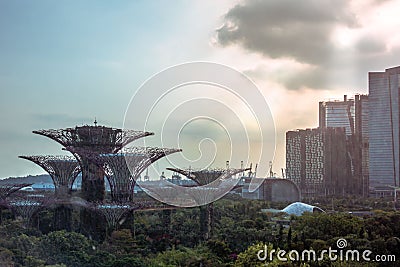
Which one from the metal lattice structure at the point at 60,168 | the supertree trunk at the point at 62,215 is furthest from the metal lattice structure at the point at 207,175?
the metal lattice structure at the point at 60,168

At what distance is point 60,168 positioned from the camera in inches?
661

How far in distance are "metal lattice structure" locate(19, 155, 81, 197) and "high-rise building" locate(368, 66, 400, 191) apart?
17.2 m

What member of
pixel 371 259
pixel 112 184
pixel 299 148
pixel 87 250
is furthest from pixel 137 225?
pixel 299 148

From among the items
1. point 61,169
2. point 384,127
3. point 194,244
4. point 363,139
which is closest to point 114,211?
point 194,244

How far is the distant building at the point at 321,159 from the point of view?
1083 inches

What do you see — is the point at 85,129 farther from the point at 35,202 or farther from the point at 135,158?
the point at 35,202

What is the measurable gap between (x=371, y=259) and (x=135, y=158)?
7.97 meters

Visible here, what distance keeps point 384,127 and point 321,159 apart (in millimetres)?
3768

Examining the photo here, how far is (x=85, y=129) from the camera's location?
14891mm

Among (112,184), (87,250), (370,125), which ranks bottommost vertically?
(87,250)

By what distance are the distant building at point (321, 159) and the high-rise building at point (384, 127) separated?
151 centimetres

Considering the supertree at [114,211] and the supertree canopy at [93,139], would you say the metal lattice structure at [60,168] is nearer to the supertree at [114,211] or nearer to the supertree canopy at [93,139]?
the supertree canopy at [93,139]

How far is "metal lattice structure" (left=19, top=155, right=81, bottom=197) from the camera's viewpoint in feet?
54.8

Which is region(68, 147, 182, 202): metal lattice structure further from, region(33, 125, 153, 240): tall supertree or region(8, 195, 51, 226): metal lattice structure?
region(8, 195, 51, 226): metal lattice structure
